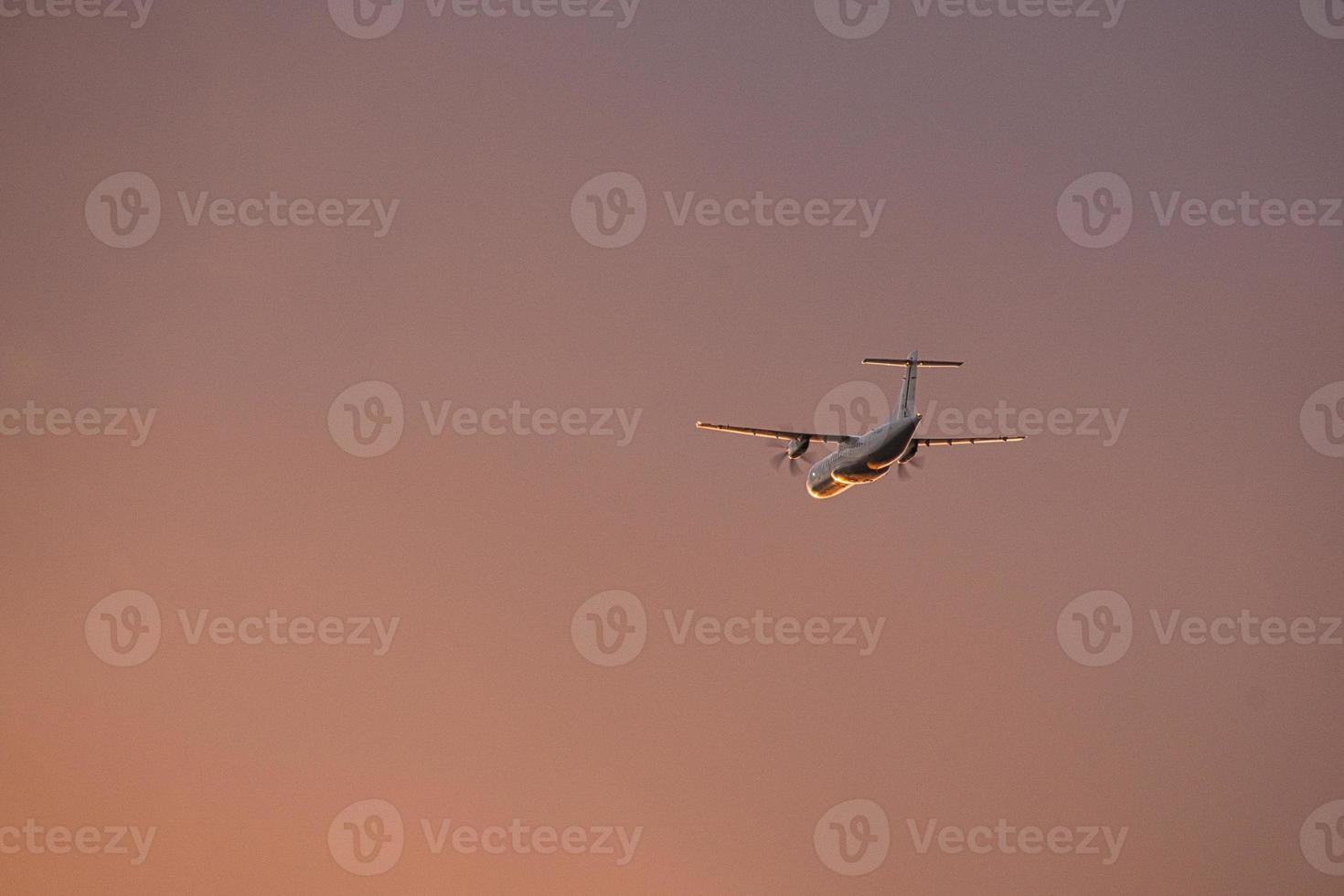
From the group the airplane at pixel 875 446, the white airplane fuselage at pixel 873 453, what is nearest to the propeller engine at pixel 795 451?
the airplane at pixel 875 446

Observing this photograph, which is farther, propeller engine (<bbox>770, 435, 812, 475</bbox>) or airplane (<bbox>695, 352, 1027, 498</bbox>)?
propeller engine (<bbox>770, 435, 812, 475</bbox>)

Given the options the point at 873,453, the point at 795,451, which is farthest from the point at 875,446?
the point at 795,451

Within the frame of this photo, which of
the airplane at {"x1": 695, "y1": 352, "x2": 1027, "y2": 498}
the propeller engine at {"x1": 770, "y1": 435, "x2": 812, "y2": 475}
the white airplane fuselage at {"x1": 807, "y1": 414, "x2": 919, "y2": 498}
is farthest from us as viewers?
the propeller engine at {"x1": 770, "y1": 435, "x2": 812, "y2": 475}

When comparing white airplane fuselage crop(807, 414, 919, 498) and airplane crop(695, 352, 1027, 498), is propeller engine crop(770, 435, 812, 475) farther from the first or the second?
white airplane fuselage crop(807, 414, 919, 498)

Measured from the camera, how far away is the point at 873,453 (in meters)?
20.0

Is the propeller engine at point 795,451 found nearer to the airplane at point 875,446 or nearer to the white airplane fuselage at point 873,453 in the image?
the airplane at point 875,446

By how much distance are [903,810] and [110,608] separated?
21.3m

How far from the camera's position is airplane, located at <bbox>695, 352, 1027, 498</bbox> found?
772 inches

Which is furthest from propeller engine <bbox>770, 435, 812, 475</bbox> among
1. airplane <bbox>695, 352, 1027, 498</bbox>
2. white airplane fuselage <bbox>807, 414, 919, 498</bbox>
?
white airplane fuselage <bbox>807, 414, 919, 498</bbox>

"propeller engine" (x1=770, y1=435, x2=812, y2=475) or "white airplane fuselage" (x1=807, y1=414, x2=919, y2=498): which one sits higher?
"propeller engine" (x1=770, y1=435, x2=812, y2=475)

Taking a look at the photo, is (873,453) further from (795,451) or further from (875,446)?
(795,451)

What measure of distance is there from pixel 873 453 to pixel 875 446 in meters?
0.13

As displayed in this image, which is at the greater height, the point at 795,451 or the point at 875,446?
the point at 795,451

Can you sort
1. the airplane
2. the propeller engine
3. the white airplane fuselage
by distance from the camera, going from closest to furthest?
1. the white airplane fuselage
2. the airplane
3. the propeller engine
